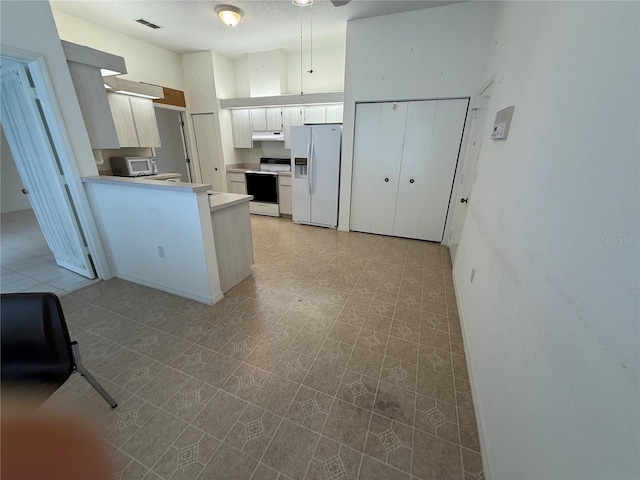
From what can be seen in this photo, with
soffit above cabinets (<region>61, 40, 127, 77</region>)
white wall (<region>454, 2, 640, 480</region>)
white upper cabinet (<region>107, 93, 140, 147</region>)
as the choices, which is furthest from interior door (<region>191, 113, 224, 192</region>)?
white wall (<region>454, 2, 640, 480</region>)

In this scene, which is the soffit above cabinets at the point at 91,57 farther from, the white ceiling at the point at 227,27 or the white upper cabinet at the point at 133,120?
the white ceiling at the point at 227,27

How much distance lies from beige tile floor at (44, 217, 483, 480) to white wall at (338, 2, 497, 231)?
8.73ft

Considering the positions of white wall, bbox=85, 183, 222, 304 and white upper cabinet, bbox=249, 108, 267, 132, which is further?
white upper cabinet, bbox=249, 108, 267, 132

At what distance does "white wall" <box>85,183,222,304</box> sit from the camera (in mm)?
2166

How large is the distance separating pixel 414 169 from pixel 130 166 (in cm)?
439

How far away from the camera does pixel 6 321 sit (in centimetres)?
108

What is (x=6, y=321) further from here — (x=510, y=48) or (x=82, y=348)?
(x=510, y=48)

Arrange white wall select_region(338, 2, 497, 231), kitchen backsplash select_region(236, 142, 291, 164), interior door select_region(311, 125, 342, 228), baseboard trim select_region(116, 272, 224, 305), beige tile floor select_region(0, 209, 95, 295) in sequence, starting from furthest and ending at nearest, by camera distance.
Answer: kitchen backsplash select_region(236, 142, 291, 164) < interior door select_region(311, 125, 342, 228) < white wall select_region(338, 2, 497, 231) < beige tile floor select_region(0, 209, 95, 295) < baseboard trim select_region(116, 272, 224, 305)

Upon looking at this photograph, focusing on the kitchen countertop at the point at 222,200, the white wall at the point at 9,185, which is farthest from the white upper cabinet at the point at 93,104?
the white wall at the point at 9,185

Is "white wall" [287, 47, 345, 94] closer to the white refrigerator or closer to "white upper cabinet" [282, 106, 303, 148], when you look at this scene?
"white upper cabinet" [282, 106, 303, 148]

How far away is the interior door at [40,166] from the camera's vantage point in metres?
2.23

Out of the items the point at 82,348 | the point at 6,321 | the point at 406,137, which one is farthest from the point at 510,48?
the point at 82,348

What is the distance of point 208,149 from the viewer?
18.2 ft

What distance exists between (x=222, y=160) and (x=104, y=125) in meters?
2.89
